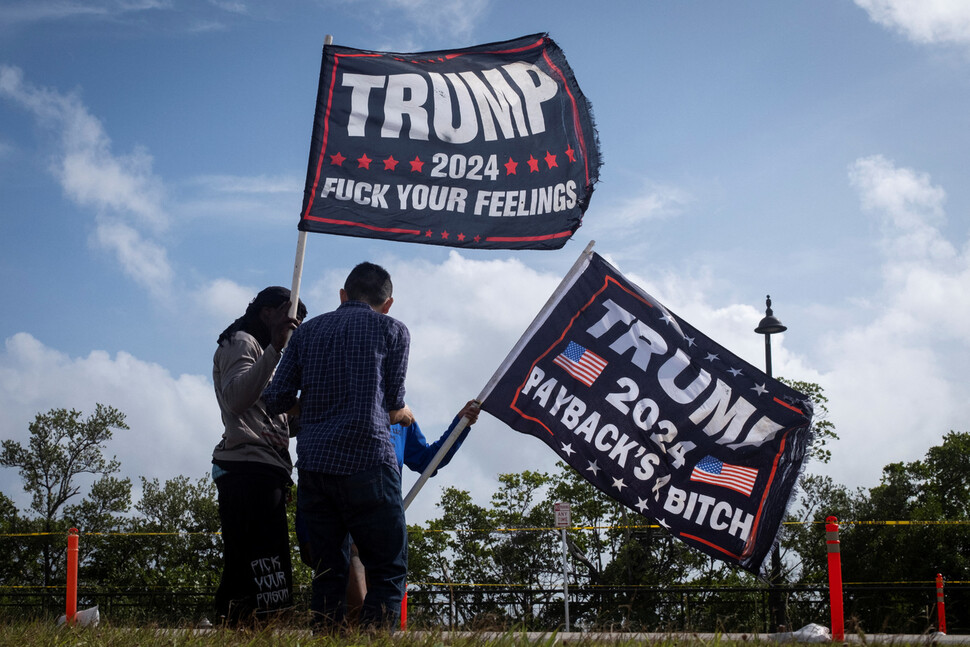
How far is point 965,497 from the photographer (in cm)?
2464

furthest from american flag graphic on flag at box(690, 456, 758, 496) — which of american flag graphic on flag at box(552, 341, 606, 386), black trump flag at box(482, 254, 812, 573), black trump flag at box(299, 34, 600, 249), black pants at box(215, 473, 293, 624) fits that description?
black pants at box(215, 473, 293, 624)

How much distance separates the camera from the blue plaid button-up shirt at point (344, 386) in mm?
3408

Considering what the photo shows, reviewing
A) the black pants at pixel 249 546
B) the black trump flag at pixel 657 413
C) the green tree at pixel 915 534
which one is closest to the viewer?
the black pants at pixel 249 546

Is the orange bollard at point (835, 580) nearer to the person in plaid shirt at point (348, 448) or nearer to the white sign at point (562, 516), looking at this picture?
the person in plaid shirt at point (348, 448)

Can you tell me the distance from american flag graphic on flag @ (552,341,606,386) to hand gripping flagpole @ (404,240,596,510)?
0.78ft

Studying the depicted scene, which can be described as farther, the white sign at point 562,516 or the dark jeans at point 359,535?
the white sign at point 562,516

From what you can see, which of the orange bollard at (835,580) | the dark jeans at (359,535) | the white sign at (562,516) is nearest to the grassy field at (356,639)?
the dark jeans at (359,535)

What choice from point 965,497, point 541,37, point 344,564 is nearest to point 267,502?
point 344,564

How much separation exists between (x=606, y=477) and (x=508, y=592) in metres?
9.38

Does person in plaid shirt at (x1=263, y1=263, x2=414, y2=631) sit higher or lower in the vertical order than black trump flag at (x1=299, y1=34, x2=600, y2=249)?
lower

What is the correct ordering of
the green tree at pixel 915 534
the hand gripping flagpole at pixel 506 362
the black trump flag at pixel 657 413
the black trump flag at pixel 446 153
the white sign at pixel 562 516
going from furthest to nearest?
the green tree at pixel 915 534 < the white sign at pixel 562 516 < the black trump flag at pixel 657 413 < the black trump flag at pixel 446 153 < the hand gripping flagpole at pixel 506 362

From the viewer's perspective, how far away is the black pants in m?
3.71

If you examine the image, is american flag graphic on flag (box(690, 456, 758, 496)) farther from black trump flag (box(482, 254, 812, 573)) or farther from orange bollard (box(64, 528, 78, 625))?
orange bollard (box(64, 528, 78, 625))

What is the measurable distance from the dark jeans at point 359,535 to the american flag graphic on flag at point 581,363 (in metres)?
1.81
